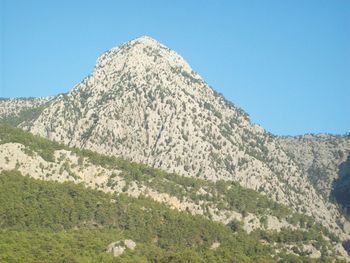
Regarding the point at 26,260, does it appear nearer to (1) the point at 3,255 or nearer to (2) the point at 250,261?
(1) the point at 3,255

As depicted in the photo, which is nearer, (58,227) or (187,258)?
(187,258)

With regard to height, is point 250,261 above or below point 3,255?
above

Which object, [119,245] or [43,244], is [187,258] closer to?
[119,245]

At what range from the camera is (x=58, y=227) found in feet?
640

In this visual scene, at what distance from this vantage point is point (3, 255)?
15512cm

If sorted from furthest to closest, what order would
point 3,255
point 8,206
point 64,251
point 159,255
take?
1. point 8,206
2. point 159,255
3. point 64,251
4. point 3,255

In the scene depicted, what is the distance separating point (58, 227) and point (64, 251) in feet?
90.7

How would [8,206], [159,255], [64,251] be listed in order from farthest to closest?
[8,206]
[159,255]
[64,251]

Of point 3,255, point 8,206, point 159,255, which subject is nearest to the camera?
point 3,255

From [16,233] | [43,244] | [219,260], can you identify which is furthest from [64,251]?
[219,260]

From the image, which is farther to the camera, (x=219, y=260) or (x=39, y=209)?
(x=39, y=209)

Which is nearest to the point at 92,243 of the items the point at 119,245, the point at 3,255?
the point at 119,245

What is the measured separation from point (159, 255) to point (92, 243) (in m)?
18.3

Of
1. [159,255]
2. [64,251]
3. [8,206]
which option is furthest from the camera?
[8,206]
